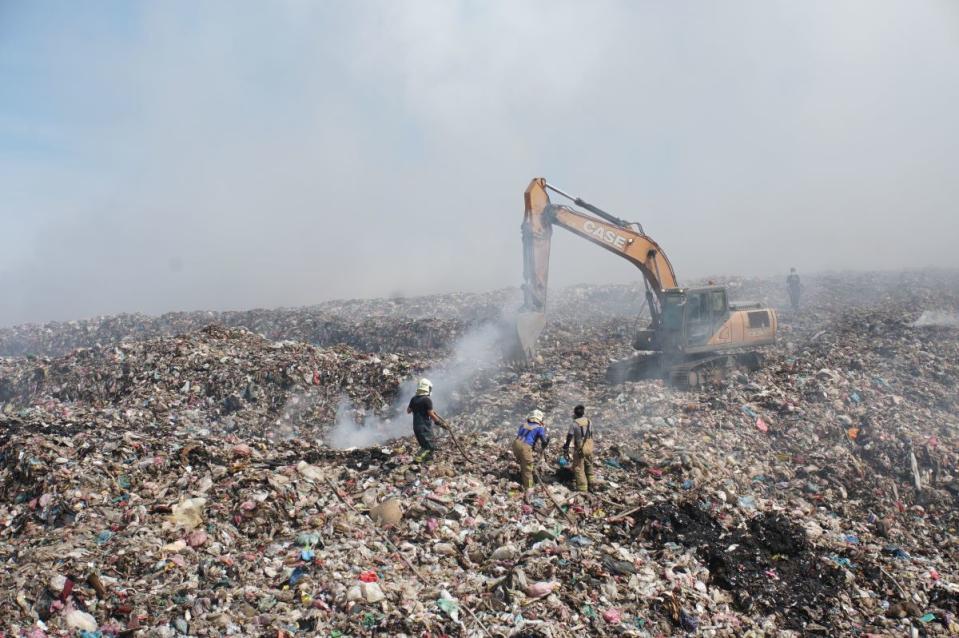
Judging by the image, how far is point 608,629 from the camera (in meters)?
5.54

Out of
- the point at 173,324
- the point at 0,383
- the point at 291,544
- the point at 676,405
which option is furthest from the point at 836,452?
the point at 173,324

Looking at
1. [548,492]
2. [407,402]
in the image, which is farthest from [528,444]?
[407,402]

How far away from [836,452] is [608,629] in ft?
19.7

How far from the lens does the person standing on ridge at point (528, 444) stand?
7.84 metres

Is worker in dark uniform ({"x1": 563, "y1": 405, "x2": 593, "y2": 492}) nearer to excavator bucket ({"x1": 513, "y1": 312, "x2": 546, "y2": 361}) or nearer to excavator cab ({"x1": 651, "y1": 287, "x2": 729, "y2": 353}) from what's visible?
excavator bucket ({"x1": 513, "y1": 312, "x2": 546, "y2": 361})

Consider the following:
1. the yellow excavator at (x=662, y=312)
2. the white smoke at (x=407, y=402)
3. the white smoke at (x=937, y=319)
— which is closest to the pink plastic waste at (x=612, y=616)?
the white smoke at (x=407, y=402)

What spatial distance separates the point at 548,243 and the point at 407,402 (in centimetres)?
456

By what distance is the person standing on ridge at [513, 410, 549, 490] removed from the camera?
784cm

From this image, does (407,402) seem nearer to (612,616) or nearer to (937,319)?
(612,616)

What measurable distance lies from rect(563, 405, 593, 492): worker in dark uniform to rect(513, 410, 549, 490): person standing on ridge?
408 mm

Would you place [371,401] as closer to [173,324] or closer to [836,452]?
[836,452]

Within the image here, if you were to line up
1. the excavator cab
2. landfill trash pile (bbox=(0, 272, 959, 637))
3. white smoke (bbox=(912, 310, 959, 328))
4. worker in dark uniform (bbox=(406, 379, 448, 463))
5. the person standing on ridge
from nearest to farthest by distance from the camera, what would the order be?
1. landfill trash pile (bbox=(0, 272, 959, 637))
2. the person standing on ridge
3. worker in dark uniform (bbox=(406, 379, 448, 463))
4. the excavator cab
5. white smoke (bbox=(912, 310, 959, 328))

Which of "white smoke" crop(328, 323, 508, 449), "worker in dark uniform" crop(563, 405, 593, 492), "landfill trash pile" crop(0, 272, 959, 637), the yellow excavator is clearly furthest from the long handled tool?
the yellow excavator

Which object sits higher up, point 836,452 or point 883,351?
point 883,351
